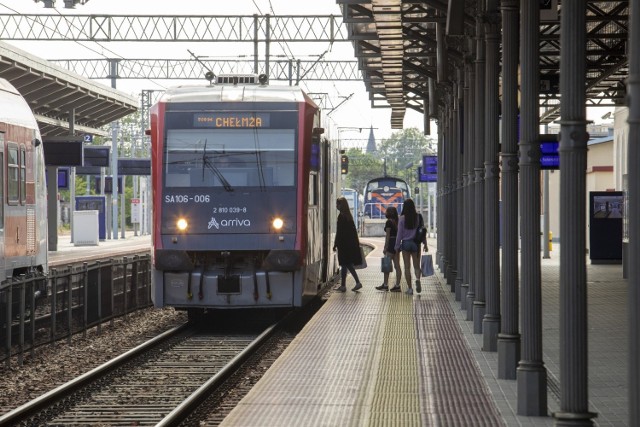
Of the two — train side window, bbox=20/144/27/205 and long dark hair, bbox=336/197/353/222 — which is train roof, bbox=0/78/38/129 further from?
long dark hair, bbox=336/197/353/222

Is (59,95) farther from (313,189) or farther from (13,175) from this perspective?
(313,189)

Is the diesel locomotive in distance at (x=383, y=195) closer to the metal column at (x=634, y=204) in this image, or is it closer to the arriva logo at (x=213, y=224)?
the arriva logo at (x=213, y=224)

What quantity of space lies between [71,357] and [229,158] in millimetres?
3867

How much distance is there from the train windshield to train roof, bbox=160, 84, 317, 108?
462 mm

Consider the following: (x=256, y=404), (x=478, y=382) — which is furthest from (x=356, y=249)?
(x=256, y=404)

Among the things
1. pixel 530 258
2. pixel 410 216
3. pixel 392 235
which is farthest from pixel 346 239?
pixel 530 258

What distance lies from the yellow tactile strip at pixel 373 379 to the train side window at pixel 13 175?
4.60m

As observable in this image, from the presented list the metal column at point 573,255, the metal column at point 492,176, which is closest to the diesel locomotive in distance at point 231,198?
the metal column at point 492,176

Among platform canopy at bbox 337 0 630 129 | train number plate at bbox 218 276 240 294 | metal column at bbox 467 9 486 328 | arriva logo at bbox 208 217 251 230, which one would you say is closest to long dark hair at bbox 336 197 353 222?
platform canopy at bbox 337 0 630 129

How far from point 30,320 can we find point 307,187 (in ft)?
15.1

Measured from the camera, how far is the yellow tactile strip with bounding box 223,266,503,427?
9859 mm

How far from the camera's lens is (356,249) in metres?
24.4

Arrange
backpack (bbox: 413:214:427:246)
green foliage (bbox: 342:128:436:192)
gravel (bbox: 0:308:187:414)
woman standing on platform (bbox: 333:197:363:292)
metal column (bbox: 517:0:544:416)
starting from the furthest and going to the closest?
green foliage (bbox: 342:128:436:192) → woman standing on platform (bbox: 333:197:363:292) → backpack (bbox: 413:214:427:246) → gravel (bbox: 0:308:187:414) → metal column (bbox: 517:0:544:416)

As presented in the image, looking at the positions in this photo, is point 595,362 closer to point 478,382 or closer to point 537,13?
point 478,382
